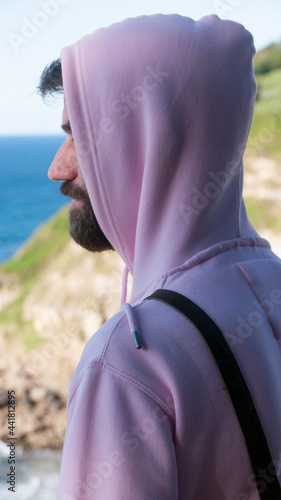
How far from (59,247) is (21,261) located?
1057 mm

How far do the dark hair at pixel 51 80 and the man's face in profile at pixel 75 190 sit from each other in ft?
0.59

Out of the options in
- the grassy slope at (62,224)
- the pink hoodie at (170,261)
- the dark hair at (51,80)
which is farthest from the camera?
the grassy slope at (62,224)

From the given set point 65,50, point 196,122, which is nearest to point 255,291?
point 196,122

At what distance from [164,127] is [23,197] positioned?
4412cm

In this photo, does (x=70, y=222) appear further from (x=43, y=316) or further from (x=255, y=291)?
(x=43, y=316)

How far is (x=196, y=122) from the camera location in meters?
0.91

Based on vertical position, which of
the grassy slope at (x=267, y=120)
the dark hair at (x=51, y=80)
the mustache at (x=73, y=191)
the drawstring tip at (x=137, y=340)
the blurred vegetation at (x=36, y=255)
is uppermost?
the dark hair at (x=51, y=80)

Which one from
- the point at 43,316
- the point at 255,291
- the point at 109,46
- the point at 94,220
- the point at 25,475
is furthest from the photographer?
the point at 43,316

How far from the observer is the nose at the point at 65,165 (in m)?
1.08

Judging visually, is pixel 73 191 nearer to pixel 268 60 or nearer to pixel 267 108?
pixel 267 108

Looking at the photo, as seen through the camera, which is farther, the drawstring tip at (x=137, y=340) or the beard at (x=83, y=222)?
the beard at (x=83, y=222)

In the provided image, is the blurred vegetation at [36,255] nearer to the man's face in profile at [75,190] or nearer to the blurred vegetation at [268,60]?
the blurred vegetation at [268,60]

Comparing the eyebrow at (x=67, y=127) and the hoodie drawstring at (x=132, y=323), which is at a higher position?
the eyebrow at (x=67, y=127)

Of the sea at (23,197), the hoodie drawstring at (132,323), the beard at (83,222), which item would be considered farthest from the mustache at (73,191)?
the sea at (23,197)
